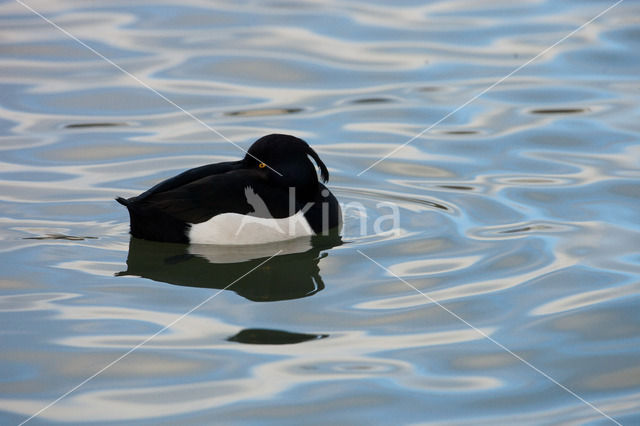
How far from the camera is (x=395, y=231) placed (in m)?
6.89

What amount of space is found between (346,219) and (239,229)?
98 cm

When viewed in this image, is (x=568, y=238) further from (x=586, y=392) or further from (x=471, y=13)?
(x=471, y=13)

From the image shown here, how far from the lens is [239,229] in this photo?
658 cm

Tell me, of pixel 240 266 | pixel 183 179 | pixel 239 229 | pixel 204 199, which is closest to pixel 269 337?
pixel 240 266

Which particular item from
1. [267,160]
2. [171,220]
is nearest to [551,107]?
[267,160]

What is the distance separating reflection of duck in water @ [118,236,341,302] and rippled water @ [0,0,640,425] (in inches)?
0.9

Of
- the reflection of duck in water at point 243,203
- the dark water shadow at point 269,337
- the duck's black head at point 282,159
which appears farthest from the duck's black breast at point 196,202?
the dark water shadow at point 269,337

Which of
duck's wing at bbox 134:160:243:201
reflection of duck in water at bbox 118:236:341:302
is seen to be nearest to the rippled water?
reflection of duck in water at bbox 118:236:341:302

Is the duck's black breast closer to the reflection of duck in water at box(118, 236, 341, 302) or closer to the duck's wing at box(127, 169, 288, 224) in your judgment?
the duck's wing at box(127, 169, 288, 224)

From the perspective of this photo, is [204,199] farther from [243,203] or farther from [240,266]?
[240,266]

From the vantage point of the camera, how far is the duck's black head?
6.76 m

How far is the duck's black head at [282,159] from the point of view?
676 centimetres

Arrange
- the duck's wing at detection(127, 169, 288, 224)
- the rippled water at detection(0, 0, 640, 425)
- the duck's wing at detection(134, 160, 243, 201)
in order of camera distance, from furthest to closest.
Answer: the duck's wing at detection(134, 160, 243, 201)
the duck's wing at detection(127, 169, 288, 224)
the rippled water at detection(0, 0, 640, 425)

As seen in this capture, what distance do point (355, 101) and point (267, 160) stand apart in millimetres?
3265
